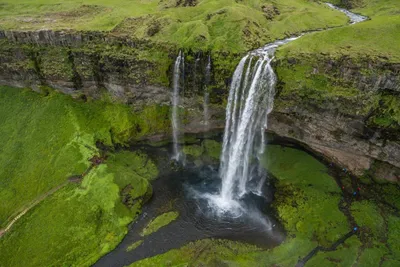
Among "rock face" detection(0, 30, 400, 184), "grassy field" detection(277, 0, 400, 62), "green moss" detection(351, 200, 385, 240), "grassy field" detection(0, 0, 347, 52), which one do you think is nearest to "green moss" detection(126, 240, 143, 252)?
"rock face" detection(0, 30, 400, 184)

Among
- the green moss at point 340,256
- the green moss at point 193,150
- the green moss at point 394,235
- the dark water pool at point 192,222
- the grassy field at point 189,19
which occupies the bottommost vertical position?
the dark water pool at point 192,222

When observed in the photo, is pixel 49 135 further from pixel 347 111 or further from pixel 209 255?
pixel 347 111

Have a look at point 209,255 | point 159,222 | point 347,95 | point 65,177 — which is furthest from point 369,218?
point 65,177

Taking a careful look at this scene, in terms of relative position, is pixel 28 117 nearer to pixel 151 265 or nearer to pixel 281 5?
pixel 151 265

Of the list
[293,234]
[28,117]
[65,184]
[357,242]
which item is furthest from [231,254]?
[28,117]

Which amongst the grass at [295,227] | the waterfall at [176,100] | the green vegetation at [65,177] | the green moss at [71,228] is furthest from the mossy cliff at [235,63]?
the green moss at [71,228]

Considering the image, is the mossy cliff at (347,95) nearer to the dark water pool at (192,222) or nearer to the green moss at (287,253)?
the dark water pool at (192,222)

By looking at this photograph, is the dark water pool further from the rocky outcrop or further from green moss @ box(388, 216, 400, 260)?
green moss @ box(388, 216, 400, 260)
